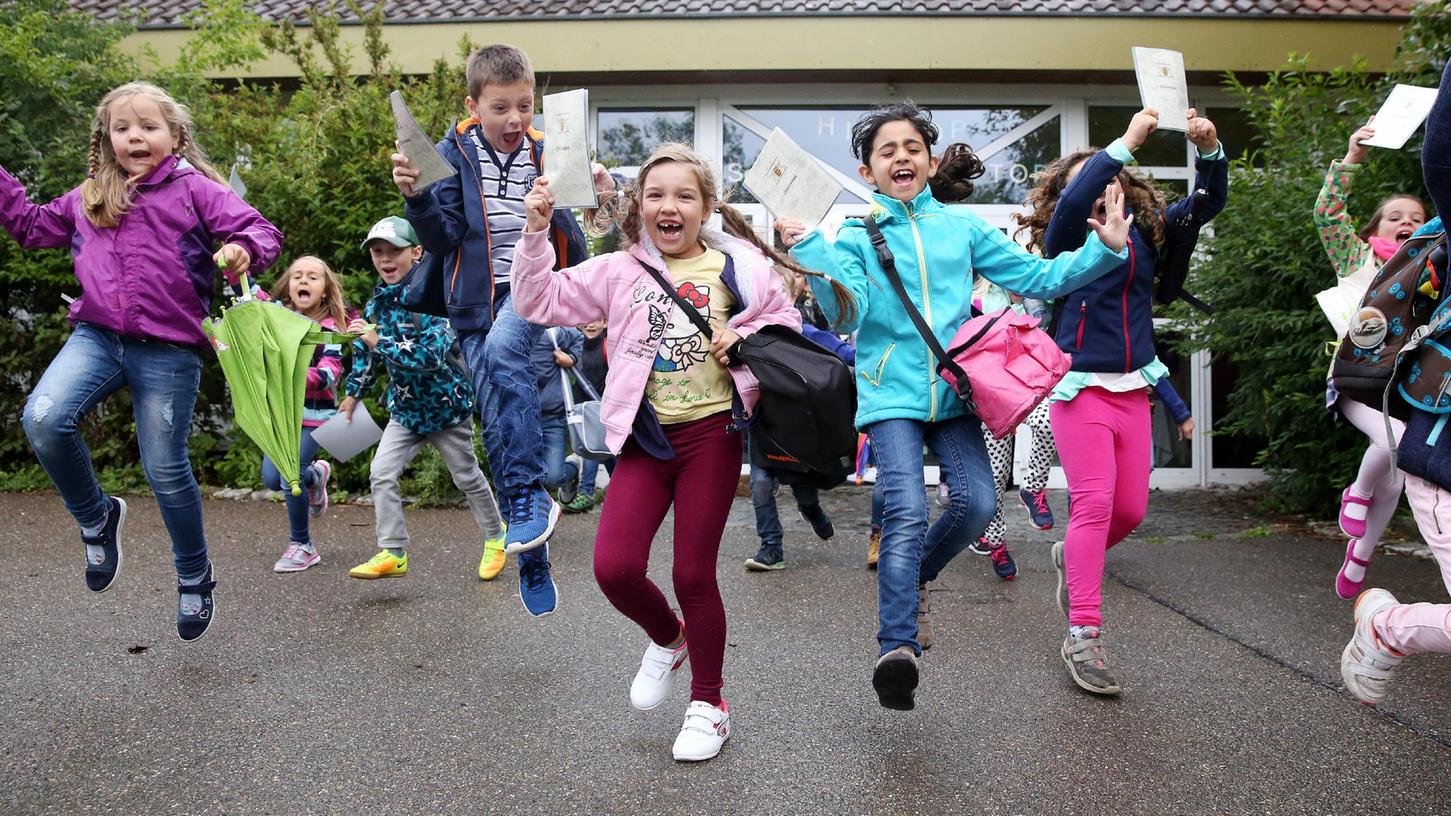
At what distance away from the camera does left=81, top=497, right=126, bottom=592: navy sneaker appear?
431 centimetres

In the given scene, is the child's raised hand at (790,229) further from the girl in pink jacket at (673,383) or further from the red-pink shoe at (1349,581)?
the red-pink shoe at (1349,581)

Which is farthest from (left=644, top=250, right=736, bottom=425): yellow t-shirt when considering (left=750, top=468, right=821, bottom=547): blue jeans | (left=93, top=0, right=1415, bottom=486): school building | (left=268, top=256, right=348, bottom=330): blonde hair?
(left=93, top=0, right=1415, bottom=486): school building

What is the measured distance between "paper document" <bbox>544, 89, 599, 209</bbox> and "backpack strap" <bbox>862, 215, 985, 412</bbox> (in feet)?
3.03

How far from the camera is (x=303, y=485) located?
20.7 feet

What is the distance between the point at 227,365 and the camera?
4.45 metres

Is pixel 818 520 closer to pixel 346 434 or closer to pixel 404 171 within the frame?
pixel 346 434

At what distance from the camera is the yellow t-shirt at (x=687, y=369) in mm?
3504

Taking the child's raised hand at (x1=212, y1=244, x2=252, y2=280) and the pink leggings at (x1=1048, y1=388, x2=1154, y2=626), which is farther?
the pink leggings at (x1=1048, y1=388, x2=1154, y2=626)

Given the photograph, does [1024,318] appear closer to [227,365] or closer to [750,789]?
[750,789]

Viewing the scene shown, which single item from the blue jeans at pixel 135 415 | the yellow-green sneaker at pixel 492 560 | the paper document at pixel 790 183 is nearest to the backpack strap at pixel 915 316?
the paper document at pixel 790 183

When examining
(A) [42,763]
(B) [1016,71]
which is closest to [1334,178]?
(A) [42,763]

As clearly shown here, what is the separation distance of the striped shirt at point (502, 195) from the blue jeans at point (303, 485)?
2.19 metres

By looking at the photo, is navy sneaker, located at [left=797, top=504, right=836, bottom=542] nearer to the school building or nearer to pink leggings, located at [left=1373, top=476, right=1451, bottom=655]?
pink leggings, located at [left=1373, top=476, right=1451, bottom=655]

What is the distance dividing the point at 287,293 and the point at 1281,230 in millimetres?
6472
